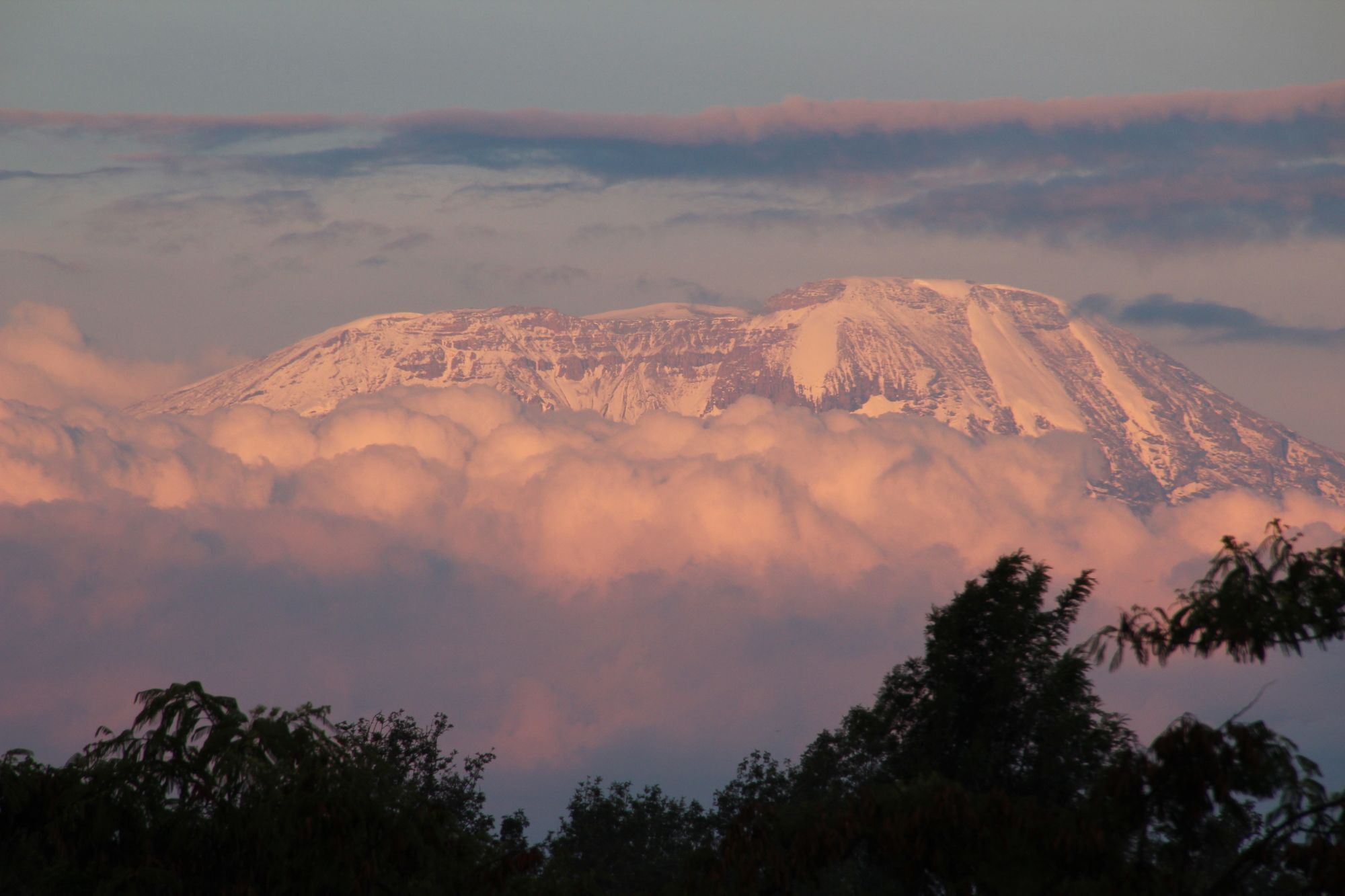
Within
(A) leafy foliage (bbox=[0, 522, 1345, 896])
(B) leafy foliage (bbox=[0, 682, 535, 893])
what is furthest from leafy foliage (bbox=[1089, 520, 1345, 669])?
(B) leafy foliage (bbox=[0, 682, 535, 893])

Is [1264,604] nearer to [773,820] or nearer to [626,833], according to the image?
[773,820]

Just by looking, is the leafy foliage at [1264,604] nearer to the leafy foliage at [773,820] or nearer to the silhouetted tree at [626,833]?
the leafy foliage at [773,820]

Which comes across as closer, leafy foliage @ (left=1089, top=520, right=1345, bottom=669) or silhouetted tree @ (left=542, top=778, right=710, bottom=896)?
leafy foliage @ (left=1089, top=520, right=1345, bottom=669)

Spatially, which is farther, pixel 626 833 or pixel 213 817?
pixel 626 833

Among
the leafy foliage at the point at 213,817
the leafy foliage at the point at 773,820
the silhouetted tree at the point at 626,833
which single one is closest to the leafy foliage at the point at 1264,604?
the leafy foliage at the point at 773,820

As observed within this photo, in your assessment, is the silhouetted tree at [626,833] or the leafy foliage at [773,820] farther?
the silhouetted tree at [626,833]

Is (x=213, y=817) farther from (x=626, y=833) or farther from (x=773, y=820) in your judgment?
(x=626, y=833)

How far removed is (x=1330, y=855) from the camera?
762 inches

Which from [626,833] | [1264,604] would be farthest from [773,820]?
[626,833]

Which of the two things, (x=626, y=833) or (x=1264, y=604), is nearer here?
(x=1264, y=604)

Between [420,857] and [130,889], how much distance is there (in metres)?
3.94

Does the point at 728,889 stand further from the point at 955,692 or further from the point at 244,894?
the point at 955,692

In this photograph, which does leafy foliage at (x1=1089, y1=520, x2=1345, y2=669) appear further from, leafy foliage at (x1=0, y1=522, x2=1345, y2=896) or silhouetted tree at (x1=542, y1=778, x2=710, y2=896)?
silhouetted tree at (x1=542, y1=778, x2=710, y2=896)

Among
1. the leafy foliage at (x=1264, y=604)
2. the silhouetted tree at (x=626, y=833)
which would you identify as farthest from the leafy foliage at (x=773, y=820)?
the silhouetted tree at (x=626, y=833)
